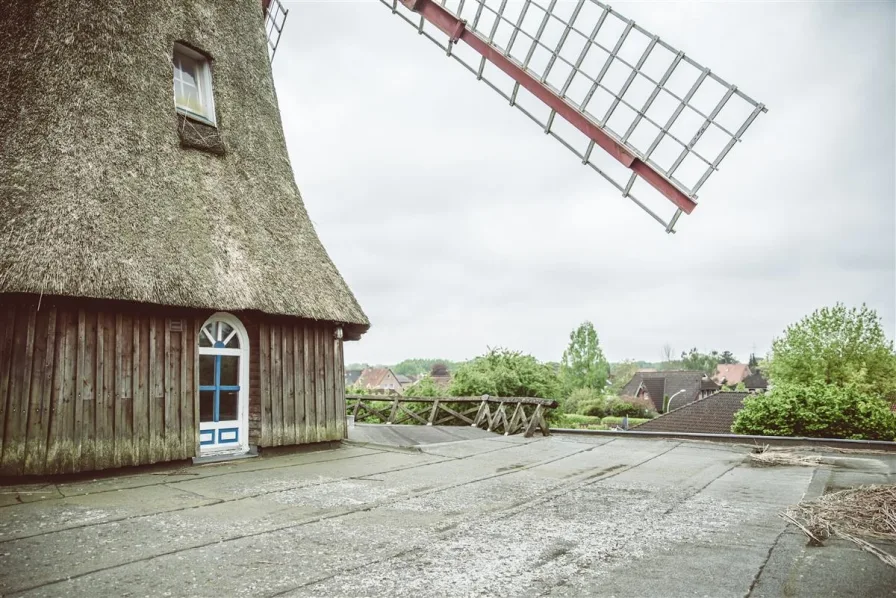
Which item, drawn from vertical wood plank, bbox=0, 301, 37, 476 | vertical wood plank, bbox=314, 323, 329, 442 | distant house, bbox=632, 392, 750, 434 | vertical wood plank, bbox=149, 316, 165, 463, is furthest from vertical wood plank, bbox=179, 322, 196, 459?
distant house, bbox=632, 392, 750, 434

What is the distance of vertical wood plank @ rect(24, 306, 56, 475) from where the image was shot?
6336 mm

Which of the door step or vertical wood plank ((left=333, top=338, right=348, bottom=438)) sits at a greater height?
vertical wood plank ((left=333, top=338, right=348, bottom=438))

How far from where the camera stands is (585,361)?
181 ft

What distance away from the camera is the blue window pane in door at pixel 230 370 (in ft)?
28.1

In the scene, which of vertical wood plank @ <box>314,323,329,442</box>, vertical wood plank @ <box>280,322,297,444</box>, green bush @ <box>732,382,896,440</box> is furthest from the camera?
green bush @ <box>732,382,896,440</box>

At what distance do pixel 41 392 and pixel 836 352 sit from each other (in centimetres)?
3868

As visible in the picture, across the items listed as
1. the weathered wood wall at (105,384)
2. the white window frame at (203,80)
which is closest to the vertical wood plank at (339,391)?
the weathered wood wall at (105,384)

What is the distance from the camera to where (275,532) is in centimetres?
446

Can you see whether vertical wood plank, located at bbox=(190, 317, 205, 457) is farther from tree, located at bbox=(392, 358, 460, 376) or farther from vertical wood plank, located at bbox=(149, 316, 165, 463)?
tree, located at bbox=(392, 358, 460, 376)

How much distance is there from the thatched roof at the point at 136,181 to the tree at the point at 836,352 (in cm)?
3171

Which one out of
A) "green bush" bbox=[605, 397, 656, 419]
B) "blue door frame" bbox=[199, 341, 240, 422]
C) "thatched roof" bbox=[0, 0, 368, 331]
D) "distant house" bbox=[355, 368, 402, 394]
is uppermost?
"thatched roof" bbox=[0, 0, 368, 331]

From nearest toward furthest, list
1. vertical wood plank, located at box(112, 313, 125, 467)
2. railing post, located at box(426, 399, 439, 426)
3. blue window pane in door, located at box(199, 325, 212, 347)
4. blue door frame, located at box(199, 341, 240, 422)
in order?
vertical wood plank, located at box(112, 313, 125, 467)
blue window pane in door, located at box(199, 325, 212, 347)
blue door frame, located at box(199, 341, 240, 422)
railing post, located at box(426, 399, 439, 426)

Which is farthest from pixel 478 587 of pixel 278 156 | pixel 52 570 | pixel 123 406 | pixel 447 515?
pixel 278 156

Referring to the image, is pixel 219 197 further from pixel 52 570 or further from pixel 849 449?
pixel 849 449
